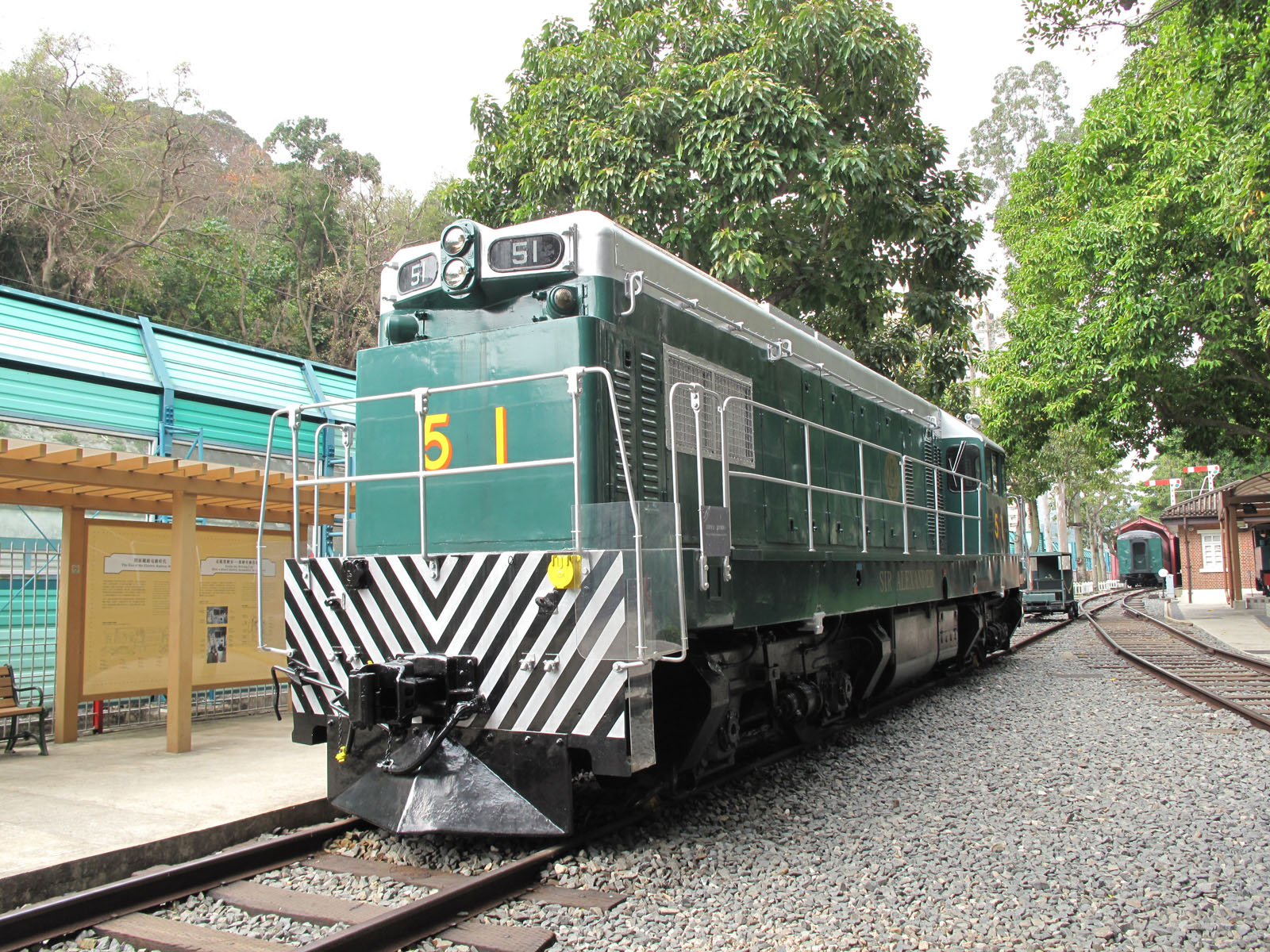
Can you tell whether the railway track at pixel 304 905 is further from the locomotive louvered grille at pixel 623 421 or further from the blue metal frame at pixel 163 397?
the blue metal frame at pixel 163 397

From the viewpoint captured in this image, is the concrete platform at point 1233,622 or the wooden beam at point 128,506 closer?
the wooden beam at point 128,506

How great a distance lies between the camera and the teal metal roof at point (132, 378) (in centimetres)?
932

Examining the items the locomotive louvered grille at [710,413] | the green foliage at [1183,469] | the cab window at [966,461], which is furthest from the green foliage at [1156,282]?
the locomotive louvered grille at [710,413]

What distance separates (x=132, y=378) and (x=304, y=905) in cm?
839

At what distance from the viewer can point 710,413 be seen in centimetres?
543

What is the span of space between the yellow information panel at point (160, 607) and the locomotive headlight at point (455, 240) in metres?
3.47

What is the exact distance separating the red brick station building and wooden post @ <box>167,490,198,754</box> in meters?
20.4

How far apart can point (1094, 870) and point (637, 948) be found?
213 centimetres

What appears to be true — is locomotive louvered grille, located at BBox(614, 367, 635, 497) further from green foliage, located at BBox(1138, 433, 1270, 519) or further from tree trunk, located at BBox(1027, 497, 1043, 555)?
tree trunk, located at BBox(1027, 497, 1043, 555)

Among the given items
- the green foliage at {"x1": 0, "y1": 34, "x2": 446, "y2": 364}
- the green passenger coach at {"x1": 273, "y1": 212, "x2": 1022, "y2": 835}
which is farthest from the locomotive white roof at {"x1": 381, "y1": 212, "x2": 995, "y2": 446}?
the green foliage at {"x1": 0, "y1": 34, "x2": 446, "y2": 364}

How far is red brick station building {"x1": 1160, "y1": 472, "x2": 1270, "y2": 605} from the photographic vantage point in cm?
1984

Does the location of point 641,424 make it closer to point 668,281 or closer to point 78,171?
point 668,281

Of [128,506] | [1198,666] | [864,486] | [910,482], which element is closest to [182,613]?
[128,506]

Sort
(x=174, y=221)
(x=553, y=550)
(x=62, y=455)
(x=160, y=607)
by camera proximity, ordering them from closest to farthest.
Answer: (x=553, y=550) → (x=62, y=455) → (x=160, y=607) → (x=174, y=221)
